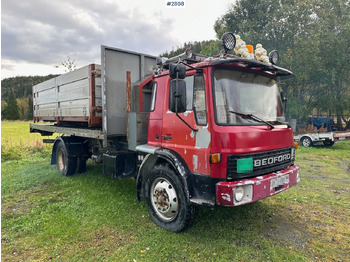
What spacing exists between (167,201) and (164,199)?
0.26ft

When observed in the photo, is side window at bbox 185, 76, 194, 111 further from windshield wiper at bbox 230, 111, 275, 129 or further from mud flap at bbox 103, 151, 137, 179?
mud flap at bbox 103, 151, 137, 179

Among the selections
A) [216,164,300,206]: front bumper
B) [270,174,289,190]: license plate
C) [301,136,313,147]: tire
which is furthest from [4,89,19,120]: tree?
[270,174,289,190]: license plate

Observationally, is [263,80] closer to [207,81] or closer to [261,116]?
[261,116]

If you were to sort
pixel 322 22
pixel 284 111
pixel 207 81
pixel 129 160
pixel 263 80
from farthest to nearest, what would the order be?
pixel 322 22 < pixel 129 160 < pixel 284 111 < pixel 263 80 < pixel 207 81

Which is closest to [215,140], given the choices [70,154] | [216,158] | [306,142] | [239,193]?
[216,158]

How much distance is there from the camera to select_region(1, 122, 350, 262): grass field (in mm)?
3043

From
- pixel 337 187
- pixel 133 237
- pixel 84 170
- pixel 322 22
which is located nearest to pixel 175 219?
pixel 133 237

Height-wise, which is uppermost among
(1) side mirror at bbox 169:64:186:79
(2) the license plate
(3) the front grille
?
(1) side mirror at bbox 169:64:186:79

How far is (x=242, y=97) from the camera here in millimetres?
3287

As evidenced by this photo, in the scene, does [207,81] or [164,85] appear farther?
[164,85]

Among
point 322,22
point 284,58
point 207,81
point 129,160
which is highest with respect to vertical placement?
point 322,22

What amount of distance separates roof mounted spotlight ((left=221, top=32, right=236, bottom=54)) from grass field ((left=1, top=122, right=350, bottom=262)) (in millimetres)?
2694

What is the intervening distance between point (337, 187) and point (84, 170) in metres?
6.64

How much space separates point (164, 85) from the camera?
3803 mm
